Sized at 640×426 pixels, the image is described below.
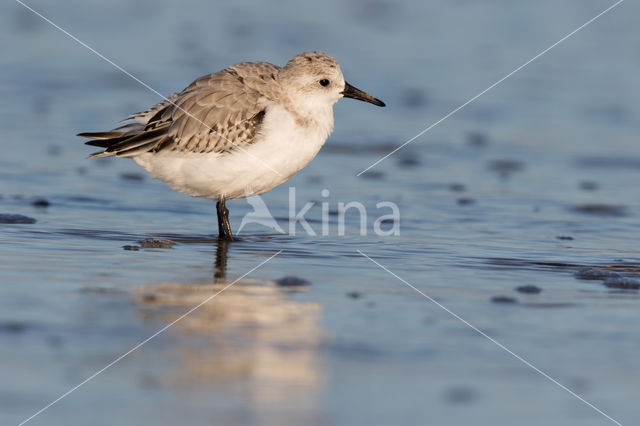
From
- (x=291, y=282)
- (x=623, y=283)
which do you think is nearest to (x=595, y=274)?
(x=623, y=283)

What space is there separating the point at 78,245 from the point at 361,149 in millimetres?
3849

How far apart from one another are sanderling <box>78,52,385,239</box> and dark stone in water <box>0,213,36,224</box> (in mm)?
664

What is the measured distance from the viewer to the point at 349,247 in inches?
241

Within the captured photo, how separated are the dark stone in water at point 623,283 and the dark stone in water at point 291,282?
1677 mm

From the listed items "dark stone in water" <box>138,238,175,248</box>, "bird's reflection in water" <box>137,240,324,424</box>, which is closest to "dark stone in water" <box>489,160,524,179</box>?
"dark stone in water" <box>138,238,175,248</box>

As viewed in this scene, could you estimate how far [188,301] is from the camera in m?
4.72

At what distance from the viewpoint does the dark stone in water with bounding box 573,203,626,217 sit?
718cm

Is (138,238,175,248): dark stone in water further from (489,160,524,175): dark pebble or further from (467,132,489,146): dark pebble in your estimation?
(467,132,489,146): dark pebble

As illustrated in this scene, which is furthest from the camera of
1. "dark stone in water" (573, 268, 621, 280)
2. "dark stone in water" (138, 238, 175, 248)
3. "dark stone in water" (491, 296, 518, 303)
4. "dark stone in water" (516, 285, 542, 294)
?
"dark stone in water" (138, 238, 175, 248)

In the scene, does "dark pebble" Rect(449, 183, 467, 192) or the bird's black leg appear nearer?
the bird's black leg

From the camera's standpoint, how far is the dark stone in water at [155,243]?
19.3 feet

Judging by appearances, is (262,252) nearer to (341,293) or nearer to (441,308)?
(341,293)

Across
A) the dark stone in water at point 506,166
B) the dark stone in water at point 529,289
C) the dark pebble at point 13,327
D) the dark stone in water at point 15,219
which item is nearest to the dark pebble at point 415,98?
the dark stone in water at point 506,166

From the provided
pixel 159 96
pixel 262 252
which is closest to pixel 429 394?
pixel 262 252
